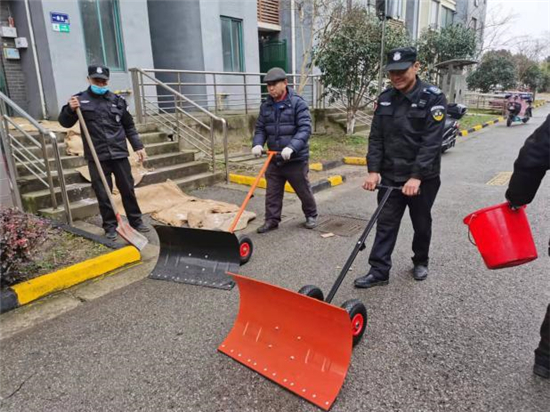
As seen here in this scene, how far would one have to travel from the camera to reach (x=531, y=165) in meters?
2.10

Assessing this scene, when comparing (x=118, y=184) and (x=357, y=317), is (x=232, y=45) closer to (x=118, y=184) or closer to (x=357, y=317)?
(x=118, y=184)

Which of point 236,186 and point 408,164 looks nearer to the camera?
point 408,164

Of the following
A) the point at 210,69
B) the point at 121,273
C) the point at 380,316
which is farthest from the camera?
the point at 210,69

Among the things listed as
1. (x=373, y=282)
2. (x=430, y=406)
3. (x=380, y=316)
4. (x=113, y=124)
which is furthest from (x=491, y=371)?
(x=113, y=124)

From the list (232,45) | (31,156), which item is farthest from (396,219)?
(232,45)

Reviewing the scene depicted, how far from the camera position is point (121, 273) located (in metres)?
3.99

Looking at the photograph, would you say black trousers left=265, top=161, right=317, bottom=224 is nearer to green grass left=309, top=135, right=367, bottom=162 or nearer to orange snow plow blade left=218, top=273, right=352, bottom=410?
orange snow plow blade left=218, top=273, right=352, bottom=410

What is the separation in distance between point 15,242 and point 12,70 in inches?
254

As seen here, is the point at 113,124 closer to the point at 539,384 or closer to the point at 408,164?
the point at 408,164

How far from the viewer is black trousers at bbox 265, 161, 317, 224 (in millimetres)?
4918

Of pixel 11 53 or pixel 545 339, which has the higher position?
pixel 11 53

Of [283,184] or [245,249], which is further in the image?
[283,184]

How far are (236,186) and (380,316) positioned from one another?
469cm

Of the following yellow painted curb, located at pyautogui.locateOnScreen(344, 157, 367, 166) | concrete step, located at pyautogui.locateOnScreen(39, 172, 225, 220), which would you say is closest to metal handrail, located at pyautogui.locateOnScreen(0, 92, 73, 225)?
concrete step, located at pyautogui.locateOnScreen(39, 172, 225, 220)
